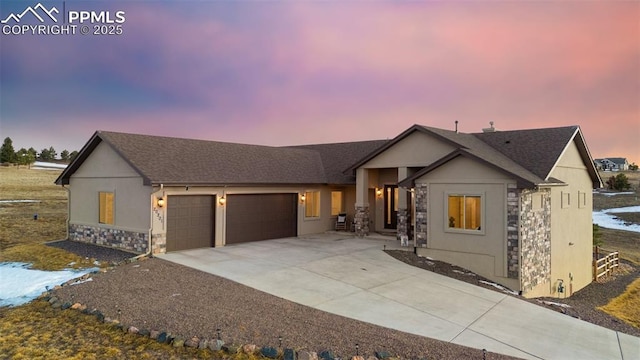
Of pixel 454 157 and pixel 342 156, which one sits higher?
pixel 342 156

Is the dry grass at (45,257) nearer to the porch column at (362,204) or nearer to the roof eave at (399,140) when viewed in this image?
the porch column at (362,204)

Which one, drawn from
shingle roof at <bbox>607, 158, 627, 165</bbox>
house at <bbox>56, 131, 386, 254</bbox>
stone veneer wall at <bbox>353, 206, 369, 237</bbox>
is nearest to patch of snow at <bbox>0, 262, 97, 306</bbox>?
house at <bbox>56, 131, 386, 254</bbox>

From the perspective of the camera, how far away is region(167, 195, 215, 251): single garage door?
13.7 metres

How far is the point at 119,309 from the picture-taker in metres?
7.63

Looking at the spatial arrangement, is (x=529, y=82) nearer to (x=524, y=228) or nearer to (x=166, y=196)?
(x=524, y=228)

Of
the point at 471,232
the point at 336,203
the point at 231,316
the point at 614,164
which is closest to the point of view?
the point at 231,316

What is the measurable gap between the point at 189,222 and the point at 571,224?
50.3 ft

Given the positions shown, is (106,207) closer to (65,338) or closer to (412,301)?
(65,338)

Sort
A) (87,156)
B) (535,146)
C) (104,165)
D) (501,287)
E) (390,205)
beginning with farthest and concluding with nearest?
(390,205) < (87,156) < (104,165) < (535,146) < (501,287)

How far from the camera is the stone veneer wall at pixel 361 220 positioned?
60.5 ft

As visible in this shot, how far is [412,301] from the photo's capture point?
29.0 feet

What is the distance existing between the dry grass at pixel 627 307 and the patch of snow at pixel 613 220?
79.6 ft

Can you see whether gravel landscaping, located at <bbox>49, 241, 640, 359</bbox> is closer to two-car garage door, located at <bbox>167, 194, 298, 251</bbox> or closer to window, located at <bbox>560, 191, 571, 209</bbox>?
two-car garage door, located at <bbox>167, 194, 298, 251</bbox>

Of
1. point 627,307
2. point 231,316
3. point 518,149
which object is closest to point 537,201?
point 518,149
